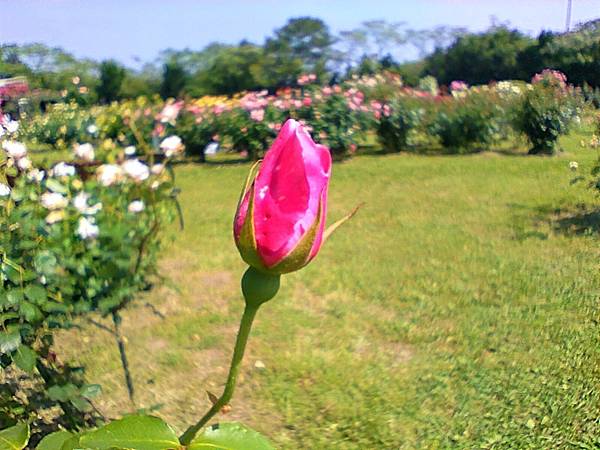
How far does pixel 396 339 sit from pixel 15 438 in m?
2.51

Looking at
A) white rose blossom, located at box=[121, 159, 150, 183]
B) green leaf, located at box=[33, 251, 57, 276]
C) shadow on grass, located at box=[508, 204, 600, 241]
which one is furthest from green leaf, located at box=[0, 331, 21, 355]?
shadow on grass, located at box=[508, 204, 600, 241]

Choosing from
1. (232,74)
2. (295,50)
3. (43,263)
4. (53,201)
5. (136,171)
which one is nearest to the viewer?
(43,263)

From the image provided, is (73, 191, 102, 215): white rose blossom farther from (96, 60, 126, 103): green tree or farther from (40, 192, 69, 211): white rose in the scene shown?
(96, 60, 126, 103): green tree

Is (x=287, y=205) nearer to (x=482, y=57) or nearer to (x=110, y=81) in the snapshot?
(x=482, y=57)

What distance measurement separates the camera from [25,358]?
1.25 m

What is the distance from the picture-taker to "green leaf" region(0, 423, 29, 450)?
590 millimetres

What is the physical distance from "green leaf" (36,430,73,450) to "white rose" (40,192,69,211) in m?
1.60

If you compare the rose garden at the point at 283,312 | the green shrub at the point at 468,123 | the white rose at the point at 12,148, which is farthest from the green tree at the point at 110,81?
the white rose at the point at 12,148

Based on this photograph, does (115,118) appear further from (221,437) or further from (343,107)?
(221,437)

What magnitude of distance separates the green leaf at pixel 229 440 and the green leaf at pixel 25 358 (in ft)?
2.80

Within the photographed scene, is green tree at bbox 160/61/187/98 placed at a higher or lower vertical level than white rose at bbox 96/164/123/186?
lower

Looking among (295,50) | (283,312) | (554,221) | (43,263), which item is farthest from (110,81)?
(43,263)

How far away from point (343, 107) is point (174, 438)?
8.93 metres

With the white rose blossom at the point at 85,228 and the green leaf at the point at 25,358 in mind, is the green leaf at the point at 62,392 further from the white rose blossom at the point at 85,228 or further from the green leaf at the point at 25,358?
the white rose blossom at the point at 85,228
